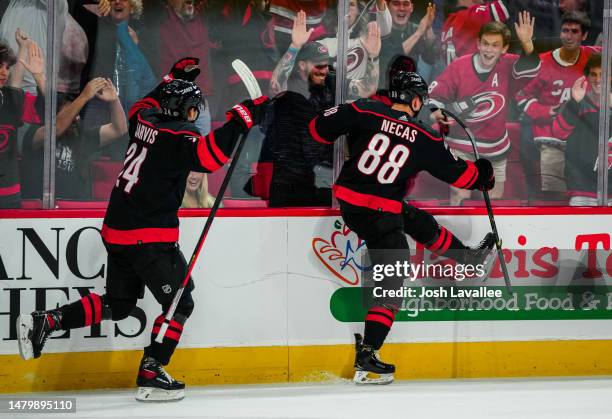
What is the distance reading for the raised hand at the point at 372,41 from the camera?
14.7 ft

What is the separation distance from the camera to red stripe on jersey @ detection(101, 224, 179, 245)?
387 centimetres

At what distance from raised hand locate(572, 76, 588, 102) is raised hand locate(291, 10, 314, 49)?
1.34 meters

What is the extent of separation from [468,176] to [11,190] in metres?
2.02

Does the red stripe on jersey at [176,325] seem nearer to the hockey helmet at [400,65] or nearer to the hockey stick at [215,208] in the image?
the hockey stick at [215,208]

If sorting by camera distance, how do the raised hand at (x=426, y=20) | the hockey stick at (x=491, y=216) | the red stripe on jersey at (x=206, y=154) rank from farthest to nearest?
the raised hand at (x=426, y=20), the hockey stick at (x=491, y=216), the red stripe on jersey at (x=206, y=154)

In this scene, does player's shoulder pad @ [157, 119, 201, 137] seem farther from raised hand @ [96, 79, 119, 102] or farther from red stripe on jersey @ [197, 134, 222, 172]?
raised hand @ [96, 79, 119, 102]

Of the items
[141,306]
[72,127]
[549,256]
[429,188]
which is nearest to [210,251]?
[141,306]

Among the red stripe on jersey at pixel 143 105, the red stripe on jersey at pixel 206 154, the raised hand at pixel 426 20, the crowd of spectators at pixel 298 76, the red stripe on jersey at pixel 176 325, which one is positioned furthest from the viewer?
the raised hand at pixel 426 20

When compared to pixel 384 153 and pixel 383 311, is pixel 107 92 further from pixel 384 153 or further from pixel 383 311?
pixel 383 311

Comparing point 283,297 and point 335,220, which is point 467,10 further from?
point 283,297

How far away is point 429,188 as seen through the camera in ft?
15.1

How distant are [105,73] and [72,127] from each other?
0.94ft

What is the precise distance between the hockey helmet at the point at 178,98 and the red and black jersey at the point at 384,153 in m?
0.63

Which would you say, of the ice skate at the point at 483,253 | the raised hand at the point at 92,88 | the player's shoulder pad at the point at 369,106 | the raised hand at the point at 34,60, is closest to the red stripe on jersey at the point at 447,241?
the ice skate at the point at 483,253
